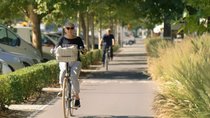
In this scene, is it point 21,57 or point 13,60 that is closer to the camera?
point 13,60

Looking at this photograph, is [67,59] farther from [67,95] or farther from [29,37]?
[29,37]

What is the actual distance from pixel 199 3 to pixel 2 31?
14929 mm

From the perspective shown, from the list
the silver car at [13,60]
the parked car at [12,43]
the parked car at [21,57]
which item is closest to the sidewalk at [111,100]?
the parked car at [21,57]

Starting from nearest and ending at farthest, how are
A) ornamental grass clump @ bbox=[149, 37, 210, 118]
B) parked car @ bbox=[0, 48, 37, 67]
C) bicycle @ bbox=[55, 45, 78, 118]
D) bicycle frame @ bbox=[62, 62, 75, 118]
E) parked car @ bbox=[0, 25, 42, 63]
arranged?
ornamental grass clump @ bbox=[149, 37, 210, 118] → bicycle frame @ bbox=[62, 62, 75, 118] → bicycle @ bbox=[55, 45, 78, 118] → parked car @ bbox=[0, 48, 37, 67] → parked car @ bbox=[0, 25, 42, 63]

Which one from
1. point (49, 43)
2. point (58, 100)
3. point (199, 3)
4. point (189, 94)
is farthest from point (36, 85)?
point (49, 43)

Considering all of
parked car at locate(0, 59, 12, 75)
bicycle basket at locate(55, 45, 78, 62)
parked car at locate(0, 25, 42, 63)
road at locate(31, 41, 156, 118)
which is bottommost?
road at locate(31, 41, 156, 118)

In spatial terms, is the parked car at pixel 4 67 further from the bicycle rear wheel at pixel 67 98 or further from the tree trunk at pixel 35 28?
the tree trunk at pixel 35 28

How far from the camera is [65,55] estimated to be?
10352mm

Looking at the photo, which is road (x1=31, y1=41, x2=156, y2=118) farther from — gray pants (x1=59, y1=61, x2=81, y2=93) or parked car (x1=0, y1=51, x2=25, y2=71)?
parked car (x1=0, y1=51, x2=25, y2=71)

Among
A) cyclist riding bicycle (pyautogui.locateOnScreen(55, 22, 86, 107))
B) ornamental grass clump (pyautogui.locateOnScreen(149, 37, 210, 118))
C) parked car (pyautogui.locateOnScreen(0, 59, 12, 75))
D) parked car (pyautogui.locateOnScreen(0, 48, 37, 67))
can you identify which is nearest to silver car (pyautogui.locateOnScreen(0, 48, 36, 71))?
parked car (pyautogui.locateOnScreen(0, 48, 37, 67))

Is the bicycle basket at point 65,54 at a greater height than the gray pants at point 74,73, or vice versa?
the bicycle basket at point 65,54

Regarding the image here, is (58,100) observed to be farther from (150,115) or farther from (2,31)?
(2,31)

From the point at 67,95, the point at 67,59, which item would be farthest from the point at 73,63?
the point at 67,95

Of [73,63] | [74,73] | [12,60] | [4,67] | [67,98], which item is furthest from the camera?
[12,60]
